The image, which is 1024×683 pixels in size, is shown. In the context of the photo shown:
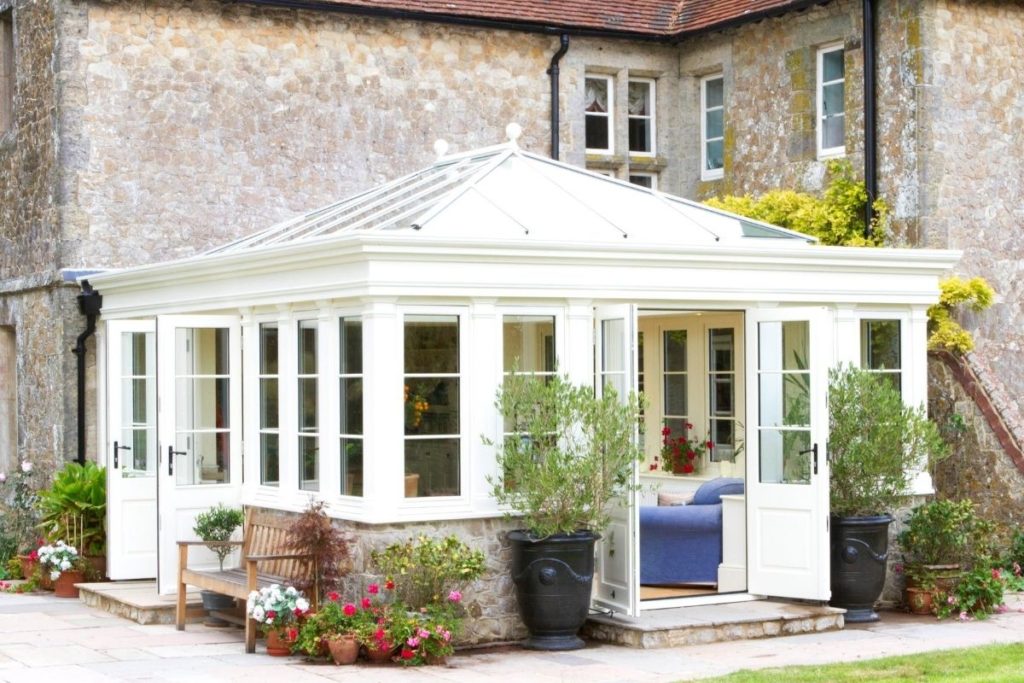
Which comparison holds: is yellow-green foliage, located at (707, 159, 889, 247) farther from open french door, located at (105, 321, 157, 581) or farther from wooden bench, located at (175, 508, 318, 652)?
wooden bench, located at (175, 508, 318, 652)

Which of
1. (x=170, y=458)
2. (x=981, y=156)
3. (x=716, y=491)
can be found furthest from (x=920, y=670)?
(x=981, y=156)

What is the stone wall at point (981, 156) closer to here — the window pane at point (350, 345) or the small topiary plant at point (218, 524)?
the window pane at point (350, 345)

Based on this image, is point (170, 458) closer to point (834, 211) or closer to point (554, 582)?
point (554, 582)

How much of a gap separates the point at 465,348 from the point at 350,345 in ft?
2.74

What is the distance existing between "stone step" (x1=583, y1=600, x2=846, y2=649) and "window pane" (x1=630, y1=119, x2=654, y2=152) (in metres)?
8.41

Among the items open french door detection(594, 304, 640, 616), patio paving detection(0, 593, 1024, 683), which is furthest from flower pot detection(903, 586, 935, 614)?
open french door detection(594, 304, 640, 616)

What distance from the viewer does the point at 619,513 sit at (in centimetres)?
1167

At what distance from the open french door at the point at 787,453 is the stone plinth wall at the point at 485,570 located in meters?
2.04

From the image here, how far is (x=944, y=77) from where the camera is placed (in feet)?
53.2

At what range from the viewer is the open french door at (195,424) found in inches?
514

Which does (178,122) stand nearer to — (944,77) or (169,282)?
(169,282)

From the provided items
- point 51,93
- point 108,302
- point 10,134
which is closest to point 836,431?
point 108,302

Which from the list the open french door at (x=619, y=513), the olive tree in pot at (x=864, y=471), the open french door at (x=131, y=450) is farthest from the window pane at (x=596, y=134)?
the open french door at (x=619, y=513)

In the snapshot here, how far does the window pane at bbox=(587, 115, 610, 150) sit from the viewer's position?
19125 millimetres
